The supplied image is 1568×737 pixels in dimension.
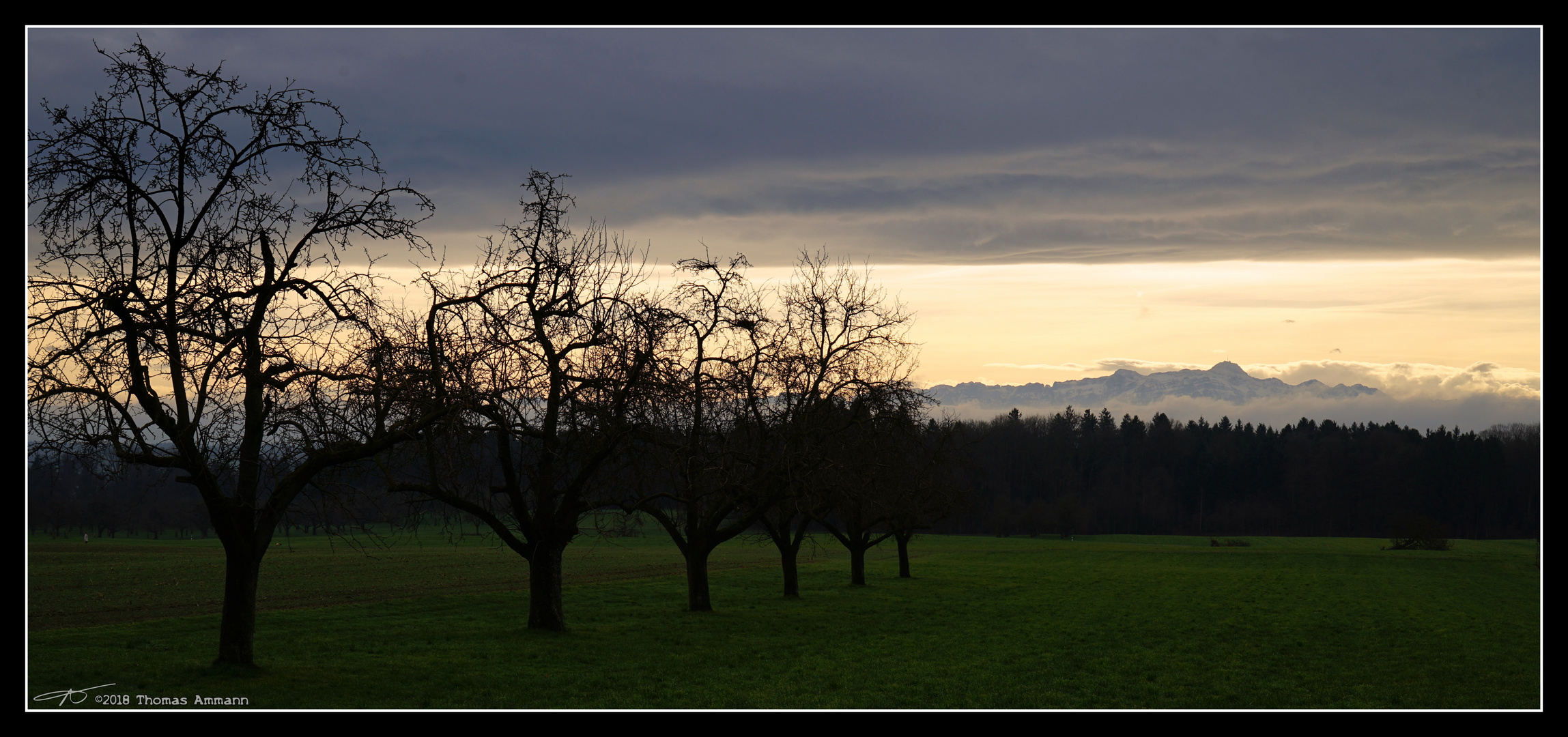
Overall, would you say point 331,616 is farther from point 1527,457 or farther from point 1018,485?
point 1527,457

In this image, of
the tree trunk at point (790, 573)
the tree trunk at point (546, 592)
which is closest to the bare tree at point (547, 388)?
the tree trunk at point (546, 592)

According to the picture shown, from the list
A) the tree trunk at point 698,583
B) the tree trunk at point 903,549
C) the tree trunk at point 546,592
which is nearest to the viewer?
the tree trunk at point 546,592

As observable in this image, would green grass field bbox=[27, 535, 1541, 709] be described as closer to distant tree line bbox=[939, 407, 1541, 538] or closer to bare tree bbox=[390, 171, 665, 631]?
bare tree bbox=[390, 171, 665, 631]

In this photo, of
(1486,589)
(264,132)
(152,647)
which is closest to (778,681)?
(264,132)

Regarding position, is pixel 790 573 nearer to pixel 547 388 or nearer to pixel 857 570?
pixel 857 570

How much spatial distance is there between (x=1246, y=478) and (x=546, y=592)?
149 metres

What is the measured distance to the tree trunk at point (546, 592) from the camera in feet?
69.4

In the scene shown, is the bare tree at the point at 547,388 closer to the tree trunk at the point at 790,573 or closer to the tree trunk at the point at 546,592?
the tree trunk at the point at 546,592

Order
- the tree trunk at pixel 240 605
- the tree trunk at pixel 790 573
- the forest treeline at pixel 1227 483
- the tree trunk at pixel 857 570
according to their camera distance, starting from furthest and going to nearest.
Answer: the forest treeline at pixel 1227 483
the tree trunk at pixel 857 570
the tree trunk at pixel 790 573
the tree trunk at pixel 240 605

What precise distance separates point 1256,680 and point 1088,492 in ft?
474

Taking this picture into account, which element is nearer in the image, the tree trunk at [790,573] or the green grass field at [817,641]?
the green grass field at [817,641]

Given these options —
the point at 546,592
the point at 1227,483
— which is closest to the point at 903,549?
the point at 546,592

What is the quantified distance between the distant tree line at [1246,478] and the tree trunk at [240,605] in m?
112

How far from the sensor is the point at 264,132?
13.8 meters
